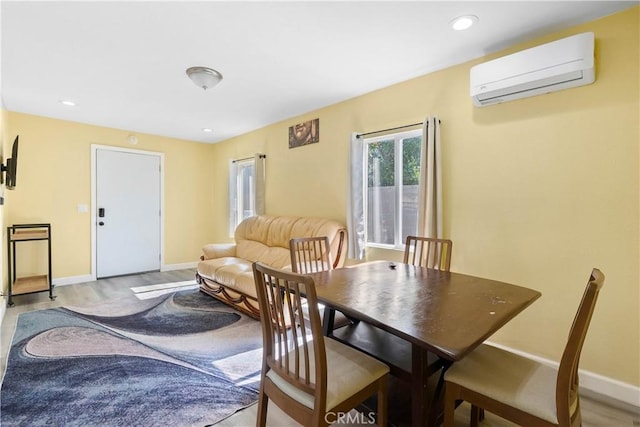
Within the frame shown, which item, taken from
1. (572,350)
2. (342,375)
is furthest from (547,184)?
(342,375)

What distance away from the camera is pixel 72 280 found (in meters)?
4.55

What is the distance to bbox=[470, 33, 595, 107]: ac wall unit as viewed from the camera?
1918 millimetres

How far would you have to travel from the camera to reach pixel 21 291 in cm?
360

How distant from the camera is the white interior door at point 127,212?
481cm

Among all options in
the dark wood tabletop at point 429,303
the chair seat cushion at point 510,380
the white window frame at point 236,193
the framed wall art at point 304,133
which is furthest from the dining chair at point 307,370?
the white window frame at point 236,193

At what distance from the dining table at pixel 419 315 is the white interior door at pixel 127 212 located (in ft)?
14.4

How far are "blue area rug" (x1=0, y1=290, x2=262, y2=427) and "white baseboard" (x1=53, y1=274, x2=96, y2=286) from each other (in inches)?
50.9

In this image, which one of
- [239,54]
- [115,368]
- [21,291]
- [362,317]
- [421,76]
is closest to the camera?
[362,317]

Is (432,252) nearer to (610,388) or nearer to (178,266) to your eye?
(610,388)

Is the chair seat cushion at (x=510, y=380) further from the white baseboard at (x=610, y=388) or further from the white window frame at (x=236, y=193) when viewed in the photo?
the white window frame at (x=236, y=193)

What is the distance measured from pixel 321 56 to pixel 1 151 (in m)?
3.68

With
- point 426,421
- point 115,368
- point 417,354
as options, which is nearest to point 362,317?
point 417,354

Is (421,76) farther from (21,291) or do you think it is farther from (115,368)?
(21,291)

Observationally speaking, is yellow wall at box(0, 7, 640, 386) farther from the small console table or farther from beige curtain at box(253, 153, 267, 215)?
beige curtain at box(253, 153, 267, 215)
